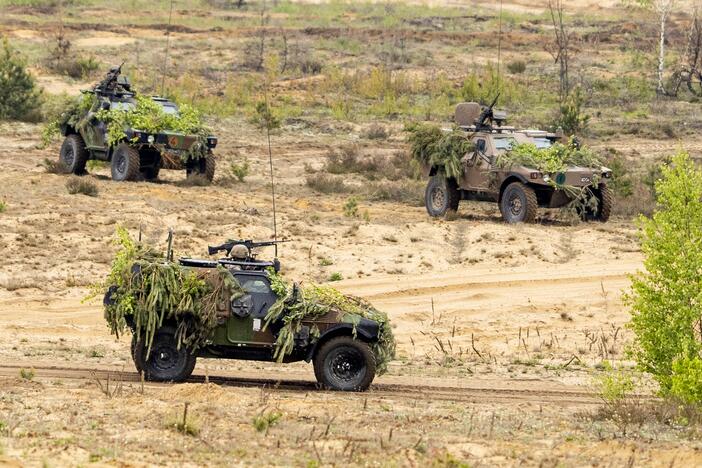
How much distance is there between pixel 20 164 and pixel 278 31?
23650mm

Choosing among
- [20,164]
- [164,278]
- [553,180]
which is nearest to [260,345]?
[164,278]

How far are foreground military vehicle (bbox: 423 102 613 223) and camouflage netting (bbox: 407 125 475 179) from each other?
4.9 inches

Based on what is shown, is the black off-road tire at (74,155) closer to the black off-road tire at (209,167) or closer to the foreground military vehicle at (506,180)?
the black off-road tire at (209,167)

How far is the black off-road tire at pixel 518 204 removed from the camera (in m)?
25.6

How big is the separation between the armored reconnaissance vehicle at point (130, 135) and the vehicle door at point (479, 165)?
212 inches

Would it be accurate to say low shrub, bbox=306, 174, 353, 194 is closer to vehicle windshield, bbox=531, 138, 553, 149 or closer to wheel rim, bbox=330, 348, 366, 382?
vehicle windshield, bbox=531, 138, 553, 149

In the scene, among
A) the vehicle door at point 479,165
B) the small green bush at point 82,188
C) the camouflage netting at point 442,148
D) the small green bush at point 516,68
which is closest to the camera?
the vehicle door at point 479,165

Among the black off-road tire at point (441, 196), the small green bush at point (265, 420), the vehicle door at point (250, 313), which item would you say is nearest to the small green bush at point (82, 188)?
the black off-road tire at point (441, 196)

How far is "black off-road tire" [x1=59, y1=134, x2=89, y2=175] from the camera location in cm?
2942

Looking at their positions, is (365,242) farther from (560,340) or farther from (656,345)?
(656,345)

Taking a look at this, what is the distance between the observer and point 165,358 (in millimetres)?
15211

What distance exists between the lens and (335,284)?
73.7 ft

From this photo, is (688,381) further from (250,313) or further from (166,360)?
(166,360)

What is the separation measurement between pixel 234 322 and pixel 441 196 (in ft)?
41.6
